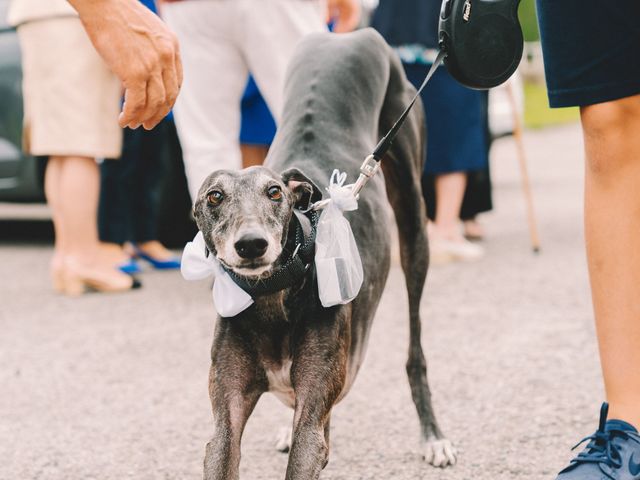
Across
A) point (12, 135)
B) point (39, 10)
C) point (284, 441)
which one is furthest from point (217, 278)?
point (12, 135)

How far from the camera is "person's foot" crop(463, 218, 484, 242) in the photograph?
734 centimetres

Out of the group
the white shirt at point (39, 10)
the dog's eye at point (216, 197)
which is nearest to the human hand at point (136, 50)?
the dog's eye at point (216, 197)

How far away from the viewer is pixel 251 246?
228cm

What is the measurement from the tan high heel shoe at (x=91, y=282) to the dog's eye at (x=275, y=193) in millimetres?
3461

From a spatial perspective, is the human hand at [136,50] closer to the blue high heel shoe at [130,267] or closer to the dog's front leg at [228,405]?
the dog's front leg at [228,405]

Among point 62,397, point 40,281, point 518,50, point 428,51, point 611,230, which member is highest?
point 518,50

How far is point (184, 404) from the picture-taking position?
3.69 m

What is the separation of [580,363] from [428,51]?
2.72 meters

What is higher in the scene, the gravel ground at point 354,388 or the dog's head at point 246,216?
A: the dog's head at point 246,216

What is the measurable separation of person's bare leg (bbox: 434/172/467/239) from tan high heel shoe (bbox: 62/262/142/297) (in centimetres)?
205

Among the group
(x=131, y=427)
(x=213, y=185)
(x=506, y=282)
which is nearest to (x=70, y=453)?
(x=131, y=427)

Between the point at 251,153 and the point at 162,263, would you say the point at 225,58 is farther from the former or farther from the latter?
the point at 162,263

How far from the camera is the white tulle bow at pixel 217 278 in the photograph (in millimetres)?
2439

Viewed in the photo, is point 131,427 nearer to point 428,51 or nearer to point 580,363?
point 580,363
